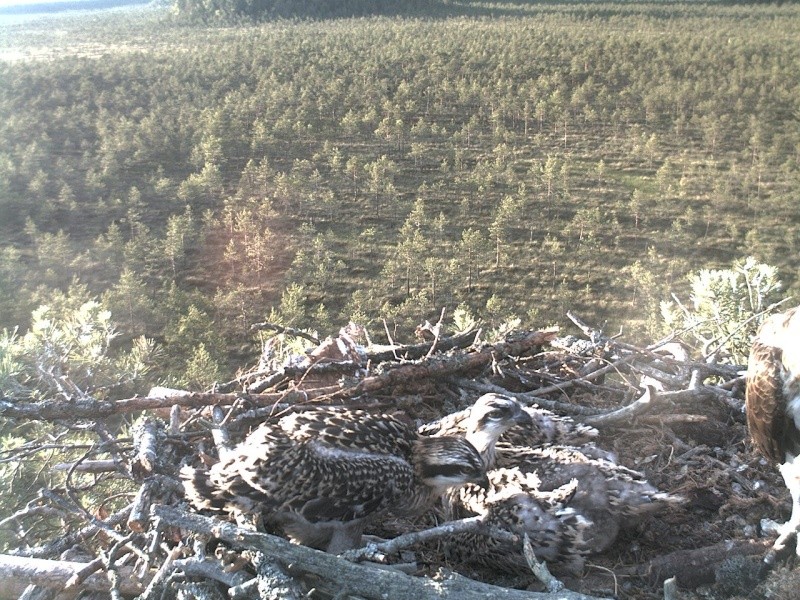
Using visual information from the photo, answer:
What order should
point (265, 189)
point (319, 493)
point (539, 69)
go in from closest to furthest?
1. point (319, 493)
2. point (265, 189)
3. point (539, 69)

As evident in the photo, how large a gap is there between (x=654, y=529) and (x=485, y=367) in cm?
115

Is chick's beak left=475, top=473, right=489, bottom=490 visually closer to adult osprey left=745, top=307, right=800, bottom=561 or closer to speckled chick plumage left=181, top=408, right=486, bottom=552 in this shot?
speckled chick plumage left=181, top=408, right=486, bottom=552

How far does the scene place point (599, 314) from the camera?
15703mm

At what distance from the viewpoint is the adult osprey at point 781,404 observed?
2.19 m

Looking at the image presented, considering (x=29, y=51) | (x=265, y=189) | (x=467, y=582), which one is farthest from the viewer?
(x=29, y=51)

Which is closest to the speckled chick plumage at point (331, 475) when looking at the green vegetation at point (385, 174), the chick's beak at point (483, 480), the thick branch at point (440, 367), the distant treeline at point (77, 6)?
the chick's beak at point (483, 480)

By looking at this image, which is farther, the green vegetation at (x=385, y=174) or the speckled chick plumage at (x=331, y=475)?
the green vegetation at (x=385, y=174)

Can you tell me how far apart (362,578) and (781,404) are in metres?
1.57

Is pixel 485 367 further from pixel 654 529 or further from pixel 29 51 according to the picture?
pixel 29 51

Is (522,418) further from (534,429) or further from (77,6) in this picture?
(77,6)

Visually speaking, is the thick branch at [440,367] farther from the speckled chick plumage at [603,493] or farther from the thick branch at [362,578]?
the thick branch at [362,578]

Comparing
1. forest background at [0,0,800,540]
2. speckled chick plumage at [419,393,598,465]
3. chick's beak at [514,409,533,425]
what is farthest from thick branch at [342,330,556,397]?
forest background at [0,0,800,540]

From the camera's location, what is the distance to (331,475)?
6.64ft

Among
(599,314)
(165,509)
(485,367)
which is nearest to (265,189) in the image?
(599,314)
